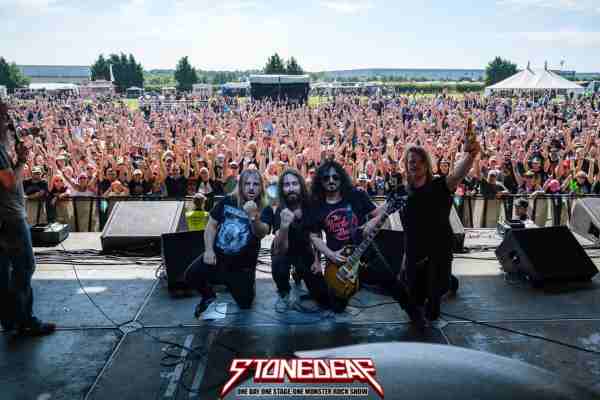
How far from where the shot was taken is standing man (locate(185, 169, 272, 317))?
14.3 ft

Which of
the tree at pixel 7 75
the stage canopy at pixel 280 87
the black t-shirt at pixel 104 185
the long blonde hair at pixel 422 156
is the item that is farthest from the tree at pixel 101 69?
the long blonde hair at pixel 422 156

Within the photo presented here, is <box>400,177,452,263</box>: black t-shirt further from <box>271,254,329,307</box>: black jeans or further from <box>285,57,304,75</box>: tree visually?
<box>285,57,304,75</box>: tree

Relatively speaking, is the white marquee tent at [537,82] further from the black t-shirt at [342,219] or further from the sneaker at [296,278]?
the black t-shirt at [342,219]

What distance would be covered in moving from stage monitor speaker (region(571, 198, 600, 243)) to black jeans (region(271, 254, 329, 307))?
3990 millimetres

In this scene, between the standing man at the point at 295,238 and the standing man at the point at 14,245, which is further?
the standing man at the point at 295,238

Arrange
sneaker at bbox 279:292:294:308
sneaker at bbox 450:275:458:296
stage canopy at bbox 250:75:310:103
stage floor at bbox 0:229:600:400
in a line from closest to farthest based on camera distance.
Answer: stage floor at bbox 0:229:600:400 → sneaker at bbox 279:292:294:308 → sneaker at bbox 450:275:458:296 → stage canopy at bbox 250:75:310:103

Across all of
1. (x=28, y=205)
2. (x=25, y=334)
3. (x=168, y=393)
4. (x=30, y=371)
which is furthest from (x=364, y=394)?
(x=28, y=205)

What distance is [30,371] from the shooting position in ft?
11.4

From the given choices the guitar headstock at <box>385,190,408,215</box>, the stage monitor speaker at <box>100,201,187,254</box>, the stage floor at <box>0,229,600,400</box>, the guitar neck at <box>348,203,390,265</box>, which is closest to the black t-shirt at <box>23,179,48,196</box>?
the stage monitor speaker at <box>100,201,187,254</box>

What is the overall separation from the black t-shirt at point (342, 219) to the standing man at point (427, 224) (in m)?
0.35

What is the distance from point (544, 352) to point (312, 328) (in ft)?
5.48

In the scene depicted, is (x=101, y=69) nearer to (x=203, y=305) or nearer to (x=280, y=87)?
(x=280, y=87)

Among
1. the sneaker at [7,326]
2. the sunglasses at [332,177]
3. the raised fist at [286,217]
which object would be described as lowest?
the sneaker at [7,326]

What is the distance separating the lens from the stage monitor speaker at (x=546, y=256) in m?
5.03
